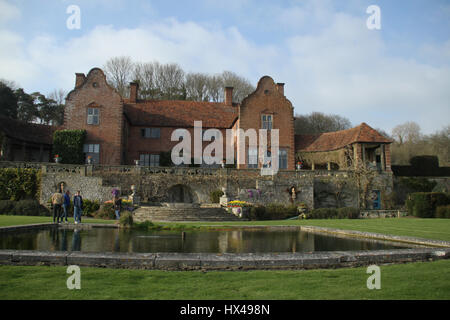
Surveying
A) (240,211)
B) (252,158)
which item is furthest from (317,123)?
(240,211)

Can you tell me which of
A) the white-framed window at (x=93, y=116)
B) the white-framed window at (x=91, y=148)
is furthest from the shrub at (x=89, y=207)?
the white-framed window at (x=93, y=116)

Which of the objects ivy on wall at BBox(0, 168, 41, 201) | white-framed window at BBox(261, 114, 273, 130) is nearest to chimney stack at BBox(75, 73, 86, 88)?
ivy on wall at BBox(0, 168, 41, 201)

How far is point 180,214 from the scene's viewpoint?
21703 millimetres

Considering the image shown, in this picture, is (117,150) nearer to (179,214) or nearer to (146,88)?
(179,214)

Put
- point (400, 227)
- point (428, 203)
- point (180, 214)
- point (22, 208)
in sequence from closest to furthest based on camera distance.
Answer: point (400, 227) → point (180, 214) → point (22, 208) → point (428, 203)

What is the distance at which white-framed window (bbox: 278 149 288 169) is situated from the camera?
33938mm

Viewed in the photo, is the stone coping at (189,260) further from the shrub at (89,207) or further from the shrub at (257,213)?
the shrub at (89,207)

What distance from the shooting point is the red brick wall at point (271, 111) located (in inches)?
1320

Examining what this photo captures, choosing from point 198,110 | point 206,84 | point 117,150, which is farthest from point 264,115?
point 206,84

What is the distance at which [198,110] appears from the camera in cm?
3791

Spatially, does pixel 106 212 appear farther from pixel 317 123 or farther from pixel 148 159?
pixel 317 123

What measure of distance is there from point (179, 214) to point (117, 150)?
43.3ft

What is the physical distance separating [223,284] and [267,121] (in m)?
29.8
